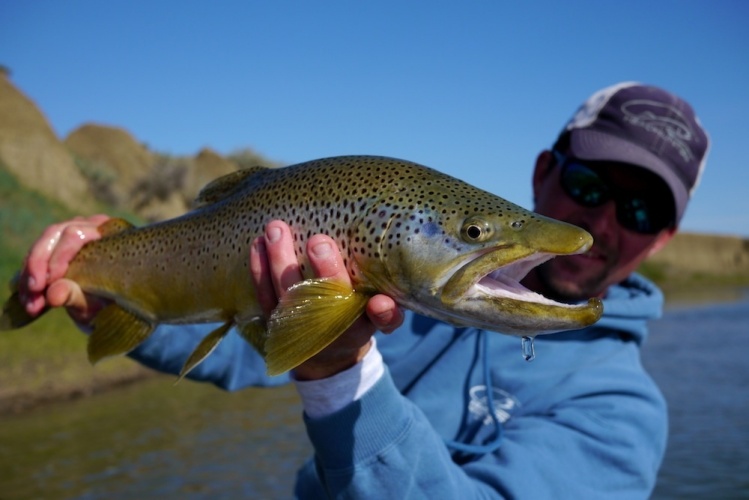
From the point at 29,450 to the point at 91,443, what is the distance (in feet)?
2.88

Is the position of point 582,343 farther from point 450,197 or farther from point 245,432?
point 245,432

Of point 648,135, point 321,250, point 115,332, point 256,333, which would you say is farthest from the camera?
point 648,135

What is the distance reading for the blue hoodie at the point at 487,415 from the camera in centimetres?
277

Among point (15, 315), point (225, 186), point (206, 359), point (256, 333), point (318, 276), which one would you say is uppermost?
point (225, 186)

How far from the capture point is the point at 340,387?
2.73m

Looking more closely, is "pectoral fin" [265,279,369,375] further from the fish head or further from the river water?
the river water

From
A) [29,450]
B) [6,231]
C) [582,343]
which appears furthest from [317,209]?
[6,231]

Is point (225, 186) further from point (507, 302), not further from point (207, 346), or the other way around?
point (507, 302)

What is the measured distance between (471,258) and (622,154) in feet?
7.22

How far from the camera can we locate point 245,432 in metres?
12.1

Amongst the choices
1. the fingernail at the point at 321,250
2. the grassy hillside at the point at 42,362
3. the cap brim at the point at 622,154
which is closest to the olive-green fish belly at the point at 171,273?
the fingernail at the point at 321,250

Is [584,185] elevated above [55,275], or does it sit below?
above

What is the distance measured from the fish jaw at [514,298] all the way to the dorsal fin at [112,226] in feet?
6.60

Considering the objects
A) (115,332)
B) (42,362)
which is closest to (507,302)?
(115,332)
